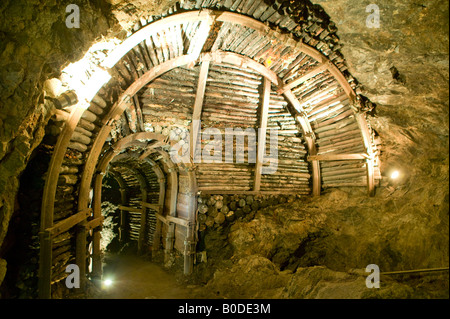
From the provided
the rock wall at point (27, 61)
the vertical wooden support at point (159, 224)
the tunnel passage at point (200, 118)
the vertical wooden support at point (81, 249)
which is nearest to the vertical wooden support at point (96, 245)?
the tunnel passage at point (200, 118)

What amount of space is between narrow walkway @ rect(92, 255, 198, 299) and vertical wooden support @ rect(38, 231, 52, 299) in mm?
1681

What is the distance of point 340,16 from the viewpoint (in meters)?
4.04

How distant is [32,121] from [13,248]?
184cm

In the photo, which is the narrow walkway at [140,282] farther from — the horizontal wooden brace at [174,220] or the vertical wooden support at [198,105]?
the vertical wooden support at [198,105]

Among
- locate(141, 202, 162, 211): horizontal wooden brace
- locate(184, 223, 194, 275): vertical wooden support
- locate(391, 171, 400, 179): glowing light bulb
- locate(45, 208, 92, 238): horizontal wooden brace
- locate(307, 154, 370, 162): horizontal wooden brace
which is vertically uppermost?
locate(307, 154, 370, 162): horizontal wooden brace

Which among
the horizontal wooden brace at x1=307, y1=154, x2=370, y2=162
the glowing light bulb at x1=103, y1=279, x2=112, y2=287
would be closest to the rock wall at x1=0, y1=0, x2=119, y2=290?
the glowing light bulb at x1=103, y1=279, x2=112, y2=287

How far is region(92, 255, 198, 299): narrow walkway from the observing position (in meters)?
5.71

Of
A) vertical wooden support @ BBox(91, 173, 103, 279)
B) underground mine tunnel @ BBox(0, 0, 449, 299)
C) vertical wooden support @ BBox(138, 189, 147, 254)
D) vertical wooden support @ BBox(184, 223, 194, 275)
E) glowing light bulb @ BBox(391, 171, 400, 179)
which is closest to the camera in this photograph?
underground mine tunnel @ BBox(0, 0, 449, 299)

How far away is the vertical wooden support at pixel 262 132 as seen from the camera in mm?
5521

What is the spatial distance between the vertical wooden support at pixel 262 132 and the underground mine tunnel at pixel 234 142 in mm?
38

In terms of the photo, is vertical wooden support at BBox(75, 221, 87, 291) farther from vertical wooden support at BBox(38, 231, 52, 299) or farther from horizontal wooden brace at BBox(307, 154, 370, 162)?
horizontal wooden brace at BBox(307, 154, 370, 162)

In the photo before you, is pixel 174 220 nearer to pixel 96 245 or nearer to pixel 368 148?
pixel 96 245

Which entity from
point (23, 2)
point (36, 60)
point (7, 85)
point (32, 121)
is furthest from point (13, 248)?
point (23, 2)

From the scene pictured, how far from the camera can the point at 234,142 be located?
6.12 metres
